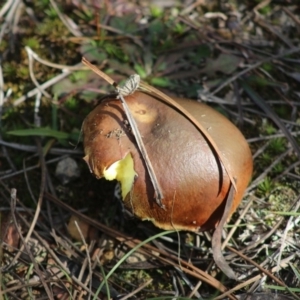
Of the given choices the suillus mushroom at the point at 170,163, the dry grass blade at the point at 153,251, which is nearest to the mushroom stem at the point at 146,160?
the suillus mushroom at the point at 170,163

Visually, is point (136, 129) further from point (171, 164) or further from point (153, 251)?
point (153, 251)

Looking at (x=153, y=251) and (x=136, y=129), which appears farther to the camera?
→ (x=153, y=251)

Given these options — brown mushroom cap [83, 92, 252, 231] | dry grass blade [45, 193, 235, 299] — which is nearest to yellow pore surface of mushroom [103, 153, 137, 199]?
brown mushroom cap [83, 92, 252, 231]

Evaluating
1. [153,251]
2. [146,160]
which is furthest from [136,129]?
[153,251]

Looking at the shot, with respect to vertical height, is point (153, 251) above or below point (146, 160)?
below

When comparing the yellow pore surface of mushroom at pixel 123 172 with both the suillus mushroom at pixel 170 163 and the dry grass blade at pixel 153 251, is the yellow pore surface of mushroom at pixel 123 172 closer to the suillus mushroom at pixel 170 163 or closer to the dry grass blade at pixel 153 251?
the suillus mushroom at pixel 170 163

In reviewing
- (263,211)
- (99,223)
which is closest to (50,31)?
(99,223)

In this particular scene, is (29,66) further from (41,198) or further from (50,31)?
(41,198)

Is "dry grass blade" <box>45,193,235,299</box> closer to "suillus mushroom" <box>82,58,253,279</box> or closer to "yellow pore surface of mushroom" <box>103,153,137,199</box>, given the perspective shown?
"suillus mushroom" <box>82,58,253,279</box>

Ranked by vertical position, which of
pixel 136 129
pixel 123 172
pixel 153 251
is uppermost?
pixel 136 129
